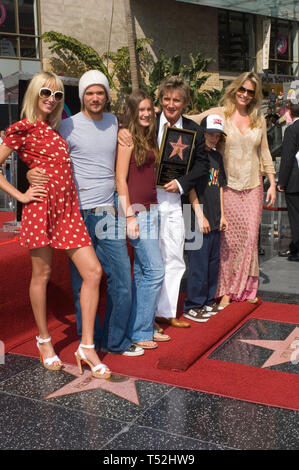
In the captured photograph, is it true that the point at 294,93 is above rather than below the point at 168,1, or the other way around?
below

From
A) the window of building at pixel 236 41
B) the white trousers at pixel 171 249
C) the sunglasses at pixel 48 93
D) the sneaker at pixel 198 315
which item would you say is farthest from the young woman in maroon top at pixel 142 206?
the window of building at pixel 236 41

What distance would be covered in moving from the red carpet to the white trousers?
33 cm

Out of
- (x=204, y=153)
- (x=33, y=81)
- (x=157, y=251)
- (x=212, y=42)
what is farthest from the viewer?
(x=212, y=42)

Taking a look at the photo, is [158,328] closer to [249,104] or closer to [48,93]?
[48,93]

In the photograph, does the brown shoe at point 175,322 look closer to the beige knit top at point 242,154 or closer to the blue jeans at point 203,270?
the blue jeans at point 203,270

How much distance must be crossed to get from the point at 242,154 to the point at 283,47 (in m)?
25.4

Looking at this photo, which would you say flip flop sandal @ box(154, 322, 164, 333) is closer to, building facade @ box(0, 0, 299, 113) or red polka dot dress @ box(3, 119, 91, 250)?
red polka dot dress @ box(3, 119, 91, 250)

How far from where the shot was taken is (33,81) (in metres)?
3.21

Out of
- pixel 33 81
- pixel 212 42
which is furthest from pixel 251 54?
pixel 33 81

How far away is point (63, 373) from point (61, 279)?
1159 mm

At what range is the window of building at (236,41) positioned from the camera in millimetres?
24719

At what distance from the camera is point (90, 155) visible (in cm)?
338

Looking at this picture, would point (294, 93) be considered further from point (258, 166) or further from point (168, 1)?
point (168, 1)

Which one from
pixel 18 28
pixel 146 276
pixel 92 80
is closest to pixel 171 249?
pixel 146 276
